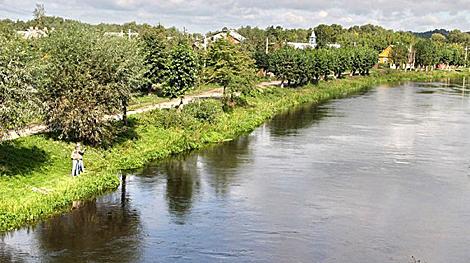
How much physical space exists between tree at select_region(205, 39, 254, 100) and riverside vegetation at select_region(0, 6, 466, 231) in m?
0.08

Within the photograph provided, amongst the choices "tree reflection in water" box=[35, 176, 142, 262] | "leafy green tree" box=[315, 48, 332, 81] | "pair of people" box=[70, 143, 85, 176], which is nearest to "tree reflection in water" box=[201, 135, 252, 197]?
"tree reflection in water" box=[35, 176, 142, 262]

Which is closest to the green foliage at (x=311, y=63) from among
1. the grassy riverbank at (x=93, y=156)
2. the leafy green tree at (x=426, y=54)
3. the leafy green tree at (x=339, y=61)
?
the leafy green tree at (x=339, y=61)

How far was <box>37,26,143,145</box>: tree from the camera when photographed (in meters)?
28.3

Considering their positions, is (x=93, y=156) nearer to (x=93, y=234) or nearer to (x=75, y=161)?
(x=75, y=161)

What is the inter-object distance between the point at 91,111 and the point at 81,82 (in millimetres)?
1394

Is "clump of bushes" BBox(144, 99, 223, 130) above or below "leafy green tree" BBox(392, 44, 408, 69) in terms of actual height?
below

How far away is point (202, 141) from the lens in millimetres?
37438

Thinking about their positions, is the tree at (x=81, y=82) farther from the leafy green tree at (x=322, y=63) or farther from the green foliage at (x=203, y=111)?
the leafy green tree at (x=322, y=63)

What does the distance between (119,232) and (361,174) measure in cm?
1393

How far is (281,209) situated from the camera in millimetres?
24359

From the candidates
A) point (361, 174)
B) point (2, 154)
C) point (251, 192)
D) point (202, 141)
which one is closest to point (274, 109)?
point (202, 141)

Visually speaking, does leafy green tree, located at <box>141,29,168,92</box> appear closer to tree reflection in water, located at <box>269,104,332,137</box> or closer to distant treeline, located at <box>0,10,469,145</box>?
distant treeline, located at <box>0,10,469,145</box>

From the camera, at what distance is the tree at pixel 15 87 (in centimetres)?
2231

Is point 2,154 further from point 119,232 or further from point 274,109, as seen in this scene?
point 274,109
